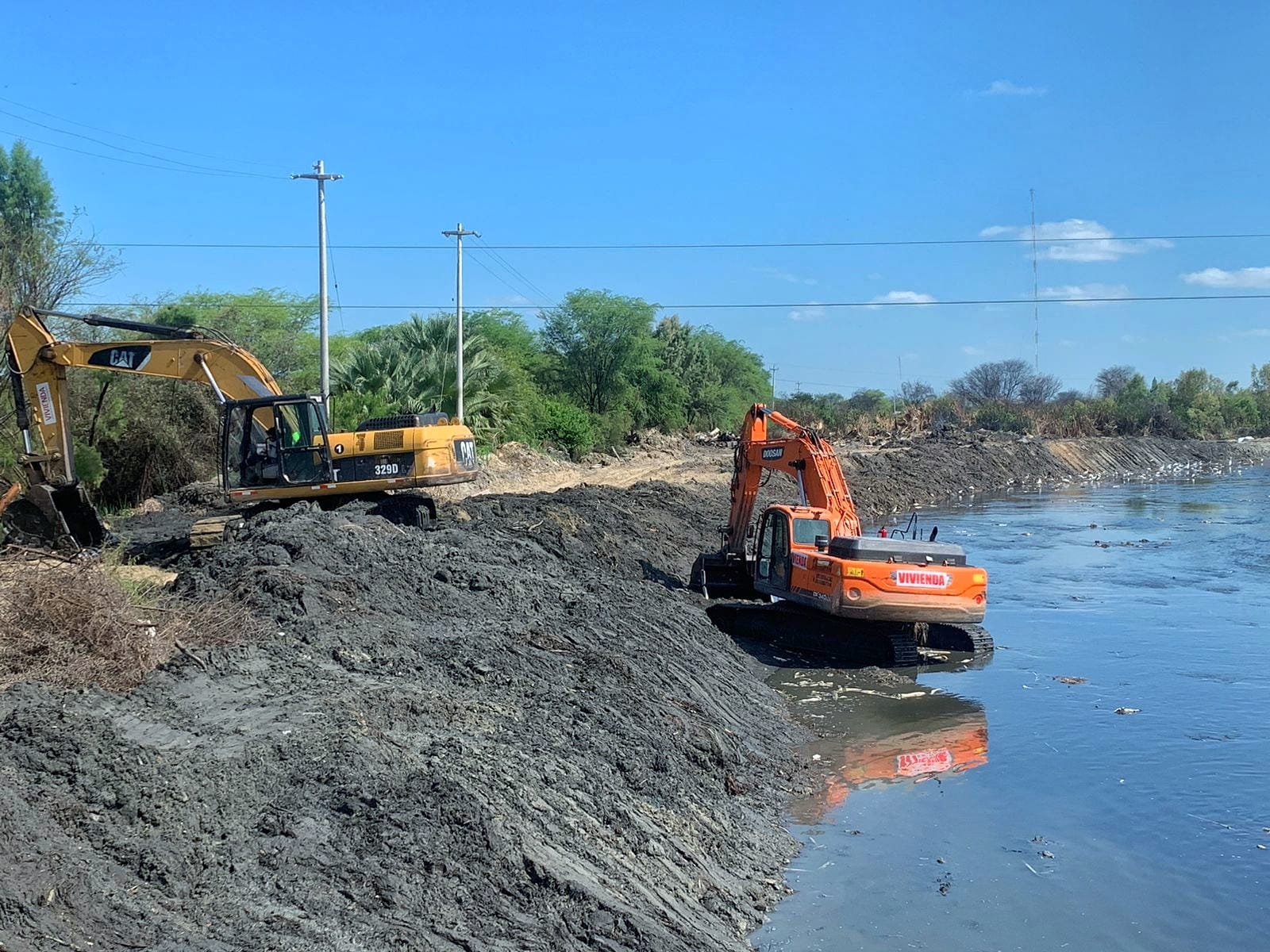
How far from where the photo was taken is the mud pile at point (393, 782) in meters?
5.09

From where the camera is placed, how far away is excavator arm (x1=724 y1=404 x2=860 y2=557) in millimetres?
15695

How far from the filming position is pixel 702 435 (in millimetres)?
52312

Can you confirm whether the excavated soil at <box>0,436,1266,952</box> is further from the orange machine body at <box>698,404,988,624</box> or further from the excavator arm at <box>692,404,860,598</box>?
the excavator arm at <box>692,404,860,598</box>

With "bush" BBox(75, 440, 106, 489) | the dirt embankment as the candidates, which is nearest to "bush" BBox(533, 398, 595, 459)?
the dirt embankment

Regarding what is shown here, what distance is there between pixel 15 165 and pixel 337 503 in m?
33.0

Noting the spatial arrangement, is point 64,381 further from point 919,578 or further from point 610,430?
point 610,430

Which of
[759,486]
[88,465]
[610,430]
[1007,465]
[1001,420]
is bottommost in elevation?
[1007,465]

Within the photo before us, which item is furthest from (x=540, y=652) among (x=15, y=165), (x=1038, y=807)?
(x=15, y=165)

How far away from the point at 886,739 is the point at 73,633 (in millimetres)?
A: 7909

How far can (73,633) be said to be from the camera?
748cm

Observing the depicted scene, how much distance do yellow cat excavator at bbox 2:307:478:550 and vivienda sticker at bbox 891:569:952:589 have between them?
703 centimetres

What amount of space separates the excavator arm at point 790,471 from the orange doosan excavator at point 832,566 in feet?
0.05

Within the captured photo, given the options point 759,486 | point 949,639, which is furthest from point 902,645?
point 759,486

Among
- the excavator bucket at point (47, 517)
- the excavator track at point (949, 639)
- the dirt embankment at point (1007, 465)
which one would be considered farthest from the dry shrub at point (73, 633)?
the dirt embankment at point (1007, 465)
